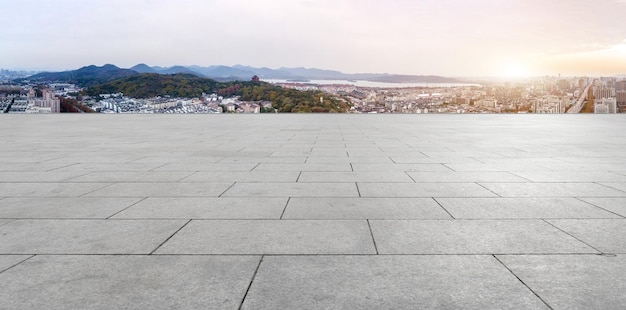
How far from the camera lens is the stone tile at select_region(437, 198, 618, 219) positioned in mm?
6121

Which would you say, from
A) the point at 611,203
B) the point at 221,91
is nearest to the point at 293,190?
the point at 611,203

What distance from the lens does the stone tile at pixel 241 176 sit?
8.83 metres

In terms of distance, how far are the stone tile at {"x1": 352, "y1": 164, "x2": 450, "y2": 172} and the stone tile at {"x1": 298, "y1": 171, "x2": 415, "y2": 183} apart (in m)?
0.54

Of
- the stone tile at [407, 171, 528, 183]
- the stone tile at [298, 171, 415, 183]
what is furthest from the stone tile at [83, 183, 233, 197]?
the stone tile at [407, 171, 528, 183]

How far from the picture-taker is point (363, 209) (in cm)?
648

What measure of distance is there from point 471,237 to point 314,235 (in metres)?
1.81

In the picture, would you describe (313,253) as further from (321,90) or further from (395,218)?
(321,90)

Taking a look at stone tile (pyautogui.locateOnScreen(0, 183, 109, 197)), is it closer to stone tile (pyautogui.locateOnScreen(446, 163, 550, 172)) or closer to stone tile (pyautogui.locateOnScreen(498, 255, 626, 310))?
stone tile (pyautogui.locateOnScreen(498, 255, 626, 310))

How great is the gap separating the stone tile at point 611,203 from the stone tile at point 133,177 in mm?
7306

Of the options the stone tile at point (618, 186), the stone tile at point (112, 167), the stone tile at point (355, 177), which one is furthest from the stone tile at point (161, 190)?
the stone tile at point (618, 186)

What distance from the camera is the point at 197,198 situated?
729 centimetres

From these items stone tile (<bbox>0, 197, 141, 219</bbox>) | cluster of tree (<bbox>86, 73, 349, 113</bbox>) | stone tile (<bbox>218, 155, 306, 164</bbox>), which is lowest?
stone tile (<bbox>0, 197, 141, 219</bbox>)

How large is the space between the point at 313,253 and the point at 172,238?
1715 mm

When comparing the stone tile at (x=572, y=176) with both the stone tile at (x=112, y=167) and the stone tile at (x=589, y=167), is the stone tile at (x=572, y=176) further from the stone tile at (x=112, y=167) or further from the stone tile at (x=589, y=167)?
the stone tile at (x=112, y=167)
